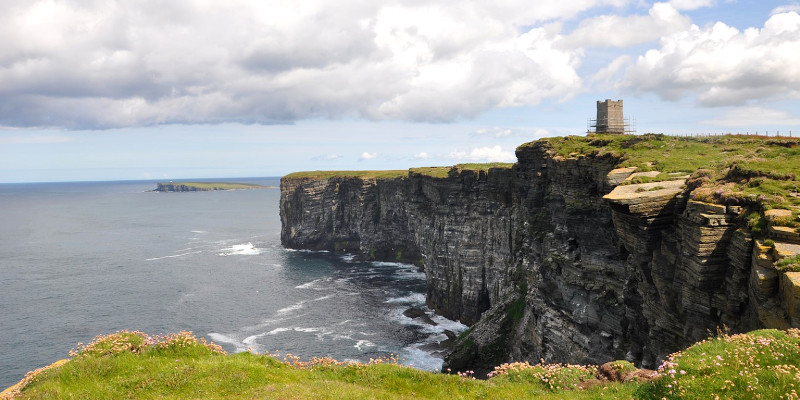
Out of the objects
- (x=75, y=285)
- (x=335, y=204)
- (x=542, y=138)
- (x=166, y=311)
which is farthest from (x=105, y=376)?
(x=335, y=204)

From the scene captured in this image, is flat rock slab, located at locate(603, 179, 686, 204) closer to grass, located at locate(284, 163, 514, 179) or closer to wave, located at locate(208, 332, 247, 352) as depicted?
wave, located at locate(208, 332, 247, 352)

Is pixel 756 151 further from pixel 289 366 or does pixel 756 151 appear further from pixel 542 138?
pixel 289 366

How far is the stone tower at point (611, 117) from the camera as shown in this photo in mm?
68875

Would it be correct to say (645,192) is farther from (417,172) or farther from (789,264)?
(417,172)

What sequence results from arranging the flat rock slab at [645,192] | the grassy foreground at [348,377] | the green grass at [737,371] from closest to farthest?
1. the green grass at [737,371]
2. the grassy foreground at [348,377]
3. the flat rock slab at [645,192]

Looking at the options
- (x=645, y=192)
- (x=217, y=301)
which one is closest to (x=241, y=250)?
(x=217, y=301)

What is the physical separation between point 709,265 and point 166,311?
8485 cm

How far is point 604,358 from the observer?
134 feet

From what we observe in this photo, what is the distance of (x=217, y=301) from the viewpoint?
9475cm

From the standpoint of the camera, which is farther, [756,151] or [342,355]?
[342,355]

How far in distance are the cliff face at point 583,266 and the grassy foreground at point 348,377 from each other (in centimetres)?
406

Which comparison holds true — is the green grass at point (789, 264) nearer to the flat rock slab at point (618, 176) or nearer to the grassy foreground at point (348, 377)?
the grassy foreground at point (348, 377)

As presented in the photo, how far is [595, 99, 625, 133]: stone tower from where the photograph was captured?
68875mm

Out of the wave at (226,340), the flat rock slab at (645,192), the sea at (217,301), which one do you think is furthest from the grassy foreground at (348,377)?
the wave at (226,340)
